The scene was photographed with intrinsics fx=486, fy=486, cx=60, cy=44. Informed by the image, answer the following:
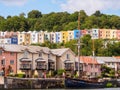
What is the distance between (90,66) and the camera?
12088cm

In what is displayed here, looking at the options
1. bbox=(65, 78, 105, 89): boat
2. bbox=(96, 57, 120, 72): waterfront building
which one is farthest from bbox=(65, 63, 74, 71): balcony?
bbox=(96, 57, 120, 72): waterfront building

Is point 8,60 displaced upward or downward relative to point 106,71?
upward

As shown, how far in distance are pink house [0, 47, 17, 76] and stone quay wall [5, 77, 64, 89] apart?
35.1ft

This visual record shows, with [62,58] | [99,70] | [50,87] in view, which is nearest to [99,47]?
[99,70]

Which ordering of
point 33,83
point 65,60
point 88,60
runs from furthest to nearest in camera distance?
point 88,60
point 65,60
point 33,83

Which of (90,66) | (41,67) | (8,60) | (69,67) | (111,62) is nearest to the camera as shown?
(8,60)

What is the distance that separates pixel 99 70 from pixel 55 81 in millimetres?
35417

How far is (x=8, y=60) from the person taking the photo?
3787 inches

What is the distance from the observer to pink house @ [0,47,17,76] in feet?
312

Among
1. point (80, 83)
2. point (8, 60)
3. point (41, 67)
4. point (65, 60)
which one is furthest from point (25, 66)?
point (80, 83)

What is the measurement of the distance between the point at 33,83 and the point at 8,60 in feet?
42.0

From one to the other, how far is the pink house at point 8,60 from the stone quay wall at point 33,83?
10.7m

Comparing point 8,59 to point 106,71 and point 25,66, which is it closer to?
point 25,66

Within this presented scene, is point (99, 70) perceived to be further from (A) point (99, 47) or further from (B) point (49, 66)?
(A) point (99, 47)
